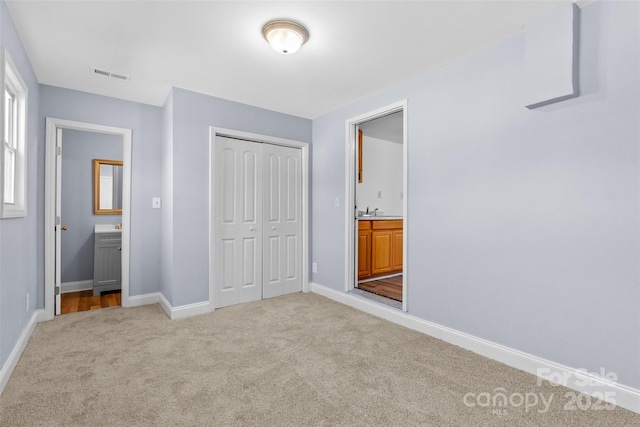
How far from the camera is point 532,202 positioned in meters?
2.21

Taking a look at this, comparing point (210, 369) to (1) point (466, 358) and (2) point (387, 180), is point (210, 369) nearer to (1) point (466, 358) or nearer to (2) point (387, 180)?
(1) point (466, 358)

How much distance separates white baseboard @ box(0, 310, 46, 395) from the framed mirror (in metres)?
1.90

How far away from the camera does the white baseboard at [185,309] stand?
3.28 m

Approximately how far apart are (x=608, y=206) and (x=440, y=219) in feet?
3.72

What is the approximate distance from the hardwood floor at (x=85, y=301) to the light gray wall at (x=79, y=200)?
365 mm

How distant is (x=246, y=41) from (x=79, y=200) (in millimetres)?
3762

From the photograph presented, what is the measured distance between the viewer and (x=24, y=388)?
197 cm

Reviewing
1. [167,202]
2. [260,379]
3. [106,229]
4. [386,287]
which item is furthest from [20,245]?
[386,287]

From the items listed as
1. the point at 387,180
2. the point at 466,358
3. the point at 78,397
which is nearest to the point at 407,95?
the point at 466,358

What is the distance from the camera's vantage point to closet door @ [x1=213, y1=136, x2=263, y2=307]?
3.66 meters

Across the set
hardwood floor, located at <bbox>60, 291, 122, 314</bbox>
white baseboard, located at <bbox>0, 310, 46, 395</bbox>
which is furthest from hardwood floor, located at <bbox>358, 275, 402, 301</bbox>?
white baseboard, located at <bbox>0, 310, 46, 395</bbox>

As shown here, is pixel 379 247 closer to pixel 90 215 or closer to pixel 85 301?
pixel 85 301


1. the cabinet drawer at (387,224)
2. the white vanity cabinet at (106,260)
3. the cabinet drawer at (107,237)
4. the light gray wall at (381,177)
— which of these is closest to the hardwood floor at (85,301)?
the white vanity cabinet at (106,260)

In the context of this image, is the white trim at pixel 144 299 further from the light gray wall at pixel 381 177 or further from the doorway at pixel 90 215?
the light gray wall at pixel 381 177
